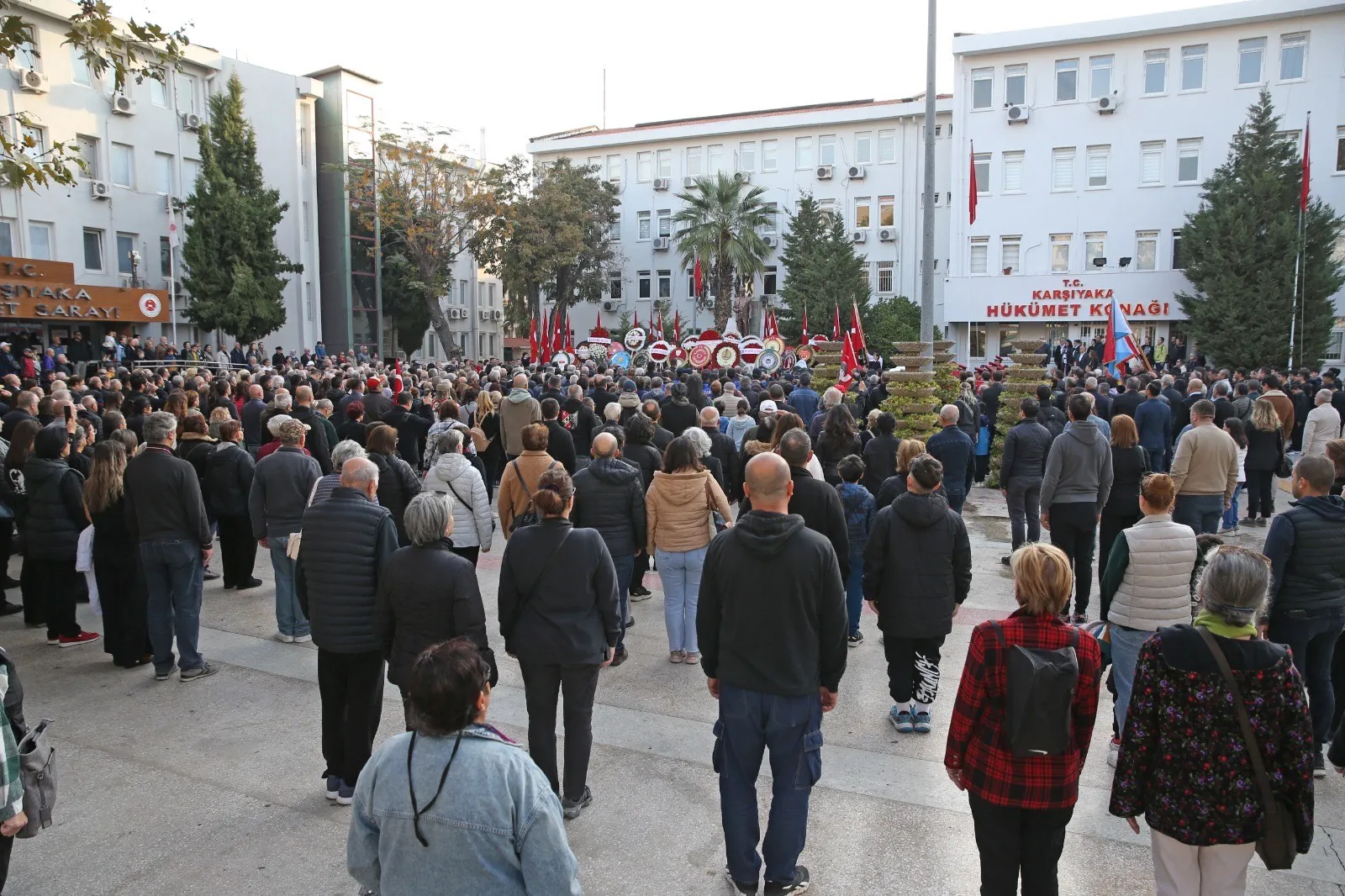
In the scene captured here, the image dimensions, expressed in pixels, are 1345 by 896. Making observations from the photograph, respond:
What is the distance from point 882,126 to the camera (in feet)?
144

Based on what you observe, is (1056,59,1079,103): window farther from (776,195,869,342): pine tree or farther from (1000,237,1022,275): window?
(776,195,869,342): pine tree

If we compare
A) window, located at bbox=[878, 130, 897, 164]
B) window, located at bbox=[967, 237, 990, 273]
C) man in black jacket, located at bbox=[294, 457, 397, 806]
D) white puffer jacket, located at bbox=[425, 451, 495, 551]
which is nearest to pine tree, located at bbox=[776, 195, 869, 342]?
window, located at bbox=[878, 130, 897, 164]

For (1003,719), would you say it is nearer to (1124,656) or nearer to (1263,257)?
(1124,656)

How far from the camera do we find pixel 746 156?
46688mm

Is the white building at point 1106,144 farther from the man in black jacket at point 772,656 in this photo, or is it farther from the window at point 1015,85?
the man in black jacket at point 772,656

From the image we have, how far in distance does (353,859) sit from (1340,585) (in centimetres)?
528

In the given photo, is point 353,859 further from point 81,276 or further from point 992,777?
point 81,276

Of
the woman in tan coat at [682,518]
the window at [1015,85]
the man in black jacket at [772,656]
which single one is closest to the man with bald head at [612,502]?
the woman in tan coat at [682,518]

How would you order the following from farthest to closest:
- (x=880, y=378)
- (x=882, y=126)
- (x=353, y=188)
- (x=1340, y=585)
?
(x=882, y=126)
(x=353, y=188)
(x=880, y=378)
(x=1340, y=585)

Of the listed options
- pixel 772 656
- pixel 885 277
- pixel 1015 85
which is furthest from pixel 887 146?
pixel 772 656

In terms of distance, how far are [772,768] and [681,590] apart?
3.16m

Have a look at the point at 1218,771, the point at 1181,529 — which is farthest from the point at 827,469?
the point at 1218,771

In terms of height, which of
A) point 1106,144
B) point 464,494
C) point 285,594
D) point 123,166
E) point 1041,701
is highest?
point 1106,144

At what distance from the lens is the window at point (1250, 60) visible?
112 ft
